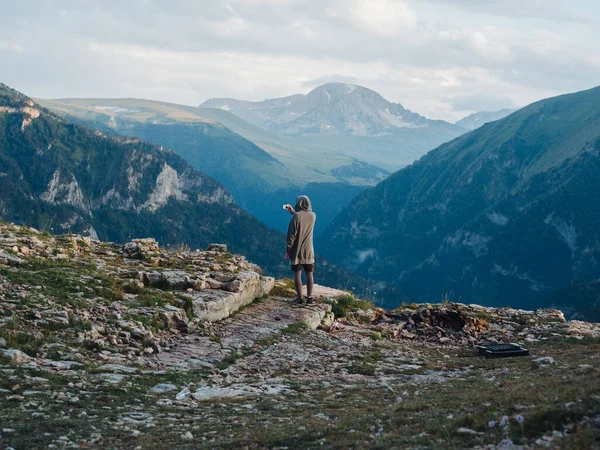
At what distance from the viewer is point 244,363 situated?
14273mm

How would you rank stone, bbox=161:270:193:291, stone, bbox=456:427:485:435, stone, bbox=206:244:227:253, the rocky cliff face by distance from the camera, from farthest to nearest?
stone, bbox=206:244:227:253
stone, bbox=161:270:193:291
the rocky cliff face
stone, bbox=456:427:485:435

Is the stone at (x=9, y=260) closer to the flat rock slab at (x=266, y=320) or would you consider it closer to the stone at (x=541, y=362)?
the flat rock slab at (x=266, y=320)

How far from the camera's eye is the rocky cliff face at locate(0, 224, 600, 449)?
25.8 ft

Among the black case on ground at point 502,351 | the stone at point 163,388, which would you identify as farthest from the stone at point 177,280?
the black case on ground at point 502,351

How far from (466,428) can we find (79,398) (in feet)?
21.4

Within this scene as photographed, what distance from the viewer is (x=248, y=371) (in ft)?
45.1

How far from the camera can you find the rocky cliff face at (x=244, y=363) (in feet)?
25.8

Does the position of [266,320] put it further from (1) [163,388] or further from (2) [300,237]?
(1) [163,388]

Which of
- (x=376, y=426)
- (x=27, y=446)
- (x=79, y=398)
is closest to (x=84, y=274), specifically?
(x=79, y=398)

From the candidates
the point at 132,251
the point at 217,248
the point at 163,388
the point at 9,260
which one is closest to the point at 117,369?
the point at 163,388

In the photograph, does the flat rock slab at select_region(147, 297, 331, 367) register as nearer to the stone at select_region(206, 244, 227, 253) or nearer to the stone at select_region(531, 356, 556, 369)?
the stone at select_region(206, 244, 227, 253)

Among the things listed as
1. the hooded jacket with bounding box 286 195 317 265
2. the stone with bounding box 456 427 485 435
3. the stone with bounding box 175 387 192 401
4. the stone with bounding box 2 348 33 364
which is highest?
the hooded jacket with bounding box 286 195 317 265

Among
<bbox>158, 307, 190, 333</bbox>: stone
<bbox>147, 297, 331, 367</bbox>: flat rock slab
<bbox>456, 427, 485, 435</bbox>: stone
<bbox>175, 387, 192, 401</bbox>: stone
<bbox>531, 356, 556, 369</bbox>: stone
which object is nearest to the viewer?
<bbox>456, 427, 485, 435</bbox>: stone

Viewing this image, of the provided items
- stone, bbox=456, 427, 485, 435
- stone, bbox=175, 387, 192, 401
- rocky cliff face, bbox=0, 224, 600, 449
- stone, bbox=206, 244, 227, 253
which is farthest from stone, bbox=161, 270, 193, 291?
stone, bbox=456, 427, 485, 435
